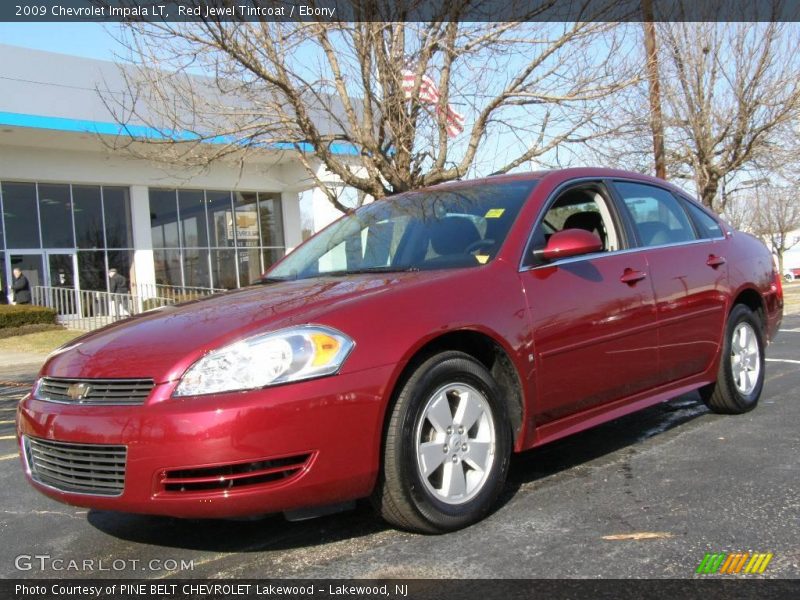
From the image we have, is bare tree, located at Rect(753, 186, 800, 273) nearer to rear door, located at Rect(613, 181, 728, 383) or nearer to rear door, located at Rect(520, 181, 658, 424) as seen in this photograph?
rear door, located at Rect(613, 181, 728, 383)

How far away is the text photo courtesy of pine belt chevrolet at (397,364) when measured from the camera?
9.11 ft

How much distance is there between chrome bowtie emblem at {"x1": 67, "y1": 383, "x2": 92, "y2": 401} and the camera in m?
3.04

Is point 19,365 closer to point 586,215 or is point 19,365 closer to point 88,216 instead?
point 88,216

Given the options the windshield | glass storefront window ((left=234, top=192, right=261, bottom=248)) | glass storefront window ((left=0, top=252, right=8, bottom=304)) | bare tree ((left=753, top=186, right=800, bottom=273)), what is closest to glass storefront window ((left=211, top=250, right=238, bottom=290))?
glass storefront window ((left=234, top=192, right=261, bottom=248))

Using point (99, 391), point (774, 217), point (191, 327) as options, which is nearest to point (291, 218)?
point (191, 327)

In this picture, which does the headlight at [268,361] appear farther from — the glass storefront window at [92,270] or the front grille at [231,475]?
the glass storefront window at [92,270]

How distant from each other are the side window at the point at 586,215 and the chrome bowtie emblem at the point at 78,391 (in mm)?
2574

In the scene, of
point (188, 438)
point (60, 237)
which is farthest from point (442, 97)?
point (60, 237)

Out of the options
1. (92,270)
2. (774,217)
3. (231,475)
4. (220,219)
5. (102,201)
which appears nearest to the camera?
(231,475)

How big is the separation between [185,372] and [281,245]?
27514mm

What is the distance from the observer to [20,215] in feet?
73.3

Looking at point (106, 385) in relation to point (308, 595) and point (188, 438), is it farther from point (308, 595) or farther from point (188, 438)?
point (308, 595)

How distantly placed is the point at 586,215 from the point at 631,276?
0.51 m

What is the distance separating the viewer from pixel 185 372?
2828 millimetres
